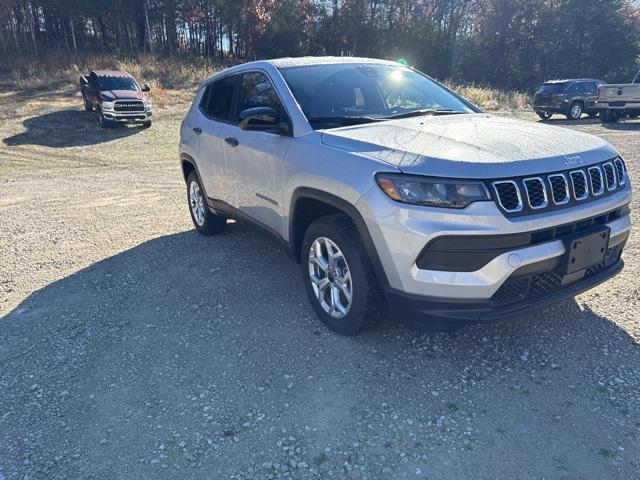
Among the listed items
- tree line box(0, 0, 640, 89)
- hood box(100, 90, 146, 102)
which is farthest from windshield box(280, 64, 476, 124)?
tree line box(0, 0, 640, 89)

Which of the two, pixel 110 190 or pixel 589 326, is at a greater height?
pixel 589 326

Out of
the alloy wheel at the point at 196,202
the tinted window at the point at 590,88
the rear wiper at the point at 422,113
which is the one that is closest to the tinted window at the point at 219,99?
the alloy wheel at the point at 196,202

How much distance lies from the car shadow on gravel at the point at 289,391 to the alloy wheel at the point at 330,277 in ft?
0.73

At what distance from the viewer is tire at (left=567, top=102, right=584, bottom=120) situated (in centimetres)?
2089

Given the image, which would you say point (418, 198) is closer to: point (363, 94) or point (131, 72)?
point (363, 94)

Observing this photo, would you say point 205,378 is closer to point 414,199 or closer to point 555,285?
point 414,199

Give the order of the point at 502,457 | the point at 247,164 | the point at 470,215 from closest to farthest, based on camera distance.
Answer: the point at 502,457 → the point at 470,215 → the point at 247,164

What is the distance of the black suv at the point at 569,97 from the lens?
68.2ft

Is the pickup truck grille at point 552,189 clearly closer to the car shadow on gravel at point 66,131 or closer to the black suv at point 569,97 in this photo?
the car shadow on gravel at point 66,131

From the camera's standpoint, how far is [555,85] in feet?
69.6

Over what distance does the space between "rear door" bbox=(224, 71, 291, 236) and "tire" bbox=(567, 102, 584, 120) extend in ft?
66.0

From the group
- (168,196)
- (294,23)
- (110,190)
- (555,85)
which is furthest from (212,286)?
(294,23)

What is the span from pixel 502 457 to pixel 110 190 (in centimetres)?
833

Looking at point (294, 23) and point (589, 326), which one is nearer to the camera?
point (589, 326)
